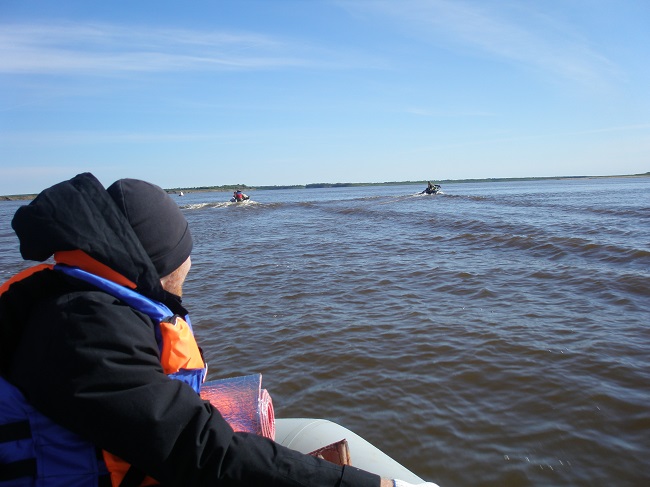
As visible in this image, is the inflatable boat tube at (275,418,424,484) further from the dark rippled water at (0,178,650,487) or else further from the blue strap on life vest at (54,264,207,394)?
the blue strap on life vest at (54,264,207,394)

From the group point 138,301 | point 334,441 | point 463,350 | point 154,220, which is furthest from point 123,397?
point 463,350

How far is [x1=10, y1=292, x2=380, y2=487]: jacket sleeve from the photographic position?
4.56 feet

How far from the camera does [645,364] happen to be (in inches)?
198

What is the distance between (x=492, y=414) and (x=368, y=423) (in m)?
1.17

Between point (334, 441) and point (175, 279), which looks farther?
point (334, 441)

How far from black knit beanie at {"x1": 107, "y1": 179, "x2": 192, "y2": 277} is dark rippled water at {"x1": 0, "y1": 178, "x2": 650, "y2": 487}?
281 centimetres

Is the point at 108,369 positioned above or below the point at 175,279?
A: below

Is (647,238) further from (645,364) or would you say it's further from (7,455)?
(7,455)

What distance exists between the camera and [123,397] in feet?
4.64

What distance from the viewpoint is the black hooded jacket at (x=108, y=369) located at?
140cm

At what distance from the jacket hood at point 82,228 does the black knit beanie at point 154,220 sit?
8 cm

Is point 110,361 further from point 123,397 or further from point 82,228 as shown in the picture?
point 82,228

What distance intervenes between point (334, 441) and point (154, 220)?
2031 mm

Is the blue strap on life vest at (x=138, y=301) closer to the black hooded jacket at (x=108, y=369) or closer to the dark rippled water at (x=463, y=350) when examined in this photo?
the black hooded jacket at (x=108, y=369)
